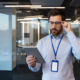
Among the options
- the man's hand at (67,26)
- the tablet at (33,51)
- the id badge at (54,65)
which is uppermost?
the man's hand at (67,26)

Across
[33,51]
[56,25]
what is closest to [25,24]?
[56,25]

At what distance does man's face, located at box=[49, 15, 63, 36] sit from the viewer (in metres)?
1.22

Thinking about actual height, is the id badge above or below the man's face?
below

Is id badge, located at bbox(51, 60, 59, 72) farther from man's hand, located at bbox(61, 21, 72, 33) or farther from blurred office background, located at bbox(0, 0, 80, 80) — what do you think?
blurred office background, located at bbox(0, 0, 80, 80)

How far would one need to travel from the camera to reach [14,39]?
4461mm

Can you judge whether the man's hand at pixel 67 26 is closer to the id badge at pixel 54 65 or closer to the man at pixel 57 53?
the man at pixel 57 53

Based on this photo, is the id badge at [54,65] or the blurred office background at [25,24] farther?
the blurred office background at [25,24]

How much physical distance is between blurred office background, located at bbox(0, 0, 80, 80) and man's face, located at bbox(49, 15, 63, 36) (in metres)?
3.03

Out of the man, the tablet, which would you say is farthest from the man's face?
the tablet

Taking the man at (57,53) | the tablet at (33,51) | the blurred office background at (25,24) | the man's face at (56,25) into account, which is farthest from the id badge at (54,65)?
the blurred office background at (25,24)

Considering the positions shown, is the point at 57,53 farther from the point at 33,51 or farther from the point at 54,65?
the point at 33,51

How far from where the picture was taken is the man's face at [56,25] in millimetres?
A: 1223

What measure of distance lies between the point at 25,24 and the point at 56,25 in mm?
3206

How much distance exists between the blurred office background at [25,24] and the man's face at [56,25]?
3.03m
